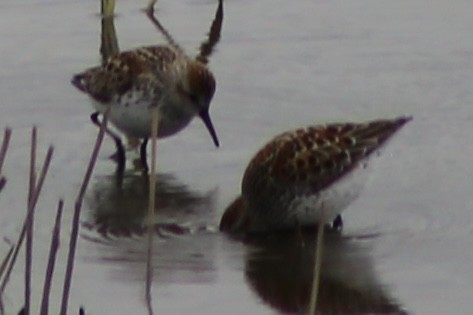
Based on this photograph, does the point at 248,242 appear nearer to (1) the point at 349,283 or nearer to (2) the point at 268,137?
(1) the point at 349,283

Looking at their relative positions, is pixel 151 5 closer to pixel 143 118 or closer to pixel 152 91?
pixel 152 91

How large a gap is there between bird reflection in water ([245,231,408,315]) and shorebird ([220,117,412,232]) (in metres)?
0.11

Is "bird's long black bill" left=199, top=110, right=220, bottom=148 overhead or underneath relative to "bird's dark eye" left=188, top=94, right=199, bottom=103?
underneath

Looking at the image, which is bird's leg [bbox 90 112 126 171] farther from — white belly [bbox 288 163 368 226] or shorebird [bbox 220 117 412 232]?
white belly [bbox 288 163 368 226]

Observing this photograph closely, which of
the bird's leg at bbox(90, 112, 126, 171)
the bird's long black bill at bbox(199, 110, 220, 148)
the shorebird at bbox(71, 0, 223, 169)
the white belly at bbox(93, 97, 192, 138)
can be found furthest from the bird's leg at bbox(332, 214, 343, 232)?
the bird's leg at bbox(90, 112, 126, 171)

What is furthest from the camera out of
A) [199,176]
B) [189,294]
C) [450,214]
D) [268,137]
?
[268,137]

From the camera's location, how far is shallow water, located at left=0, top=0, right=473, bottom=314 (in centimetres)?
774

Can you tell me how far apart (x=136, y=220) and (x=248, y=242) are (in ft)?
2.20

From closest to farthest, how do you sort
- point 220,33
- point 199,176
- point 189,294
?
point 189,294, point 199,176, point 220,33

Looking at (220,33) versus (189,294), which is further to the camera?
(220,33)

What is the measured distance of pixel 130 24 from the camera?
13.0 m

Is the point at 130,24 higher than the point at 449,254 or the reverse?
the reverse

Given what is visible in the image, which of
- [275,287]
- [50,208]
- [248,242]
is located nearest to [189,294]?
[275,287]

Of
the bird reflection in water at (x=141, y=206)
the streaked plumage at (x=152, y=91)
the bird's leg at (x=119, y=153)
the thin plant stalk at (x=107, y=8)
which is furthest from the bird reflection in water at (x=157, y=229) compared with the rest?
the thin plant stalk at (x=107, y=8)
